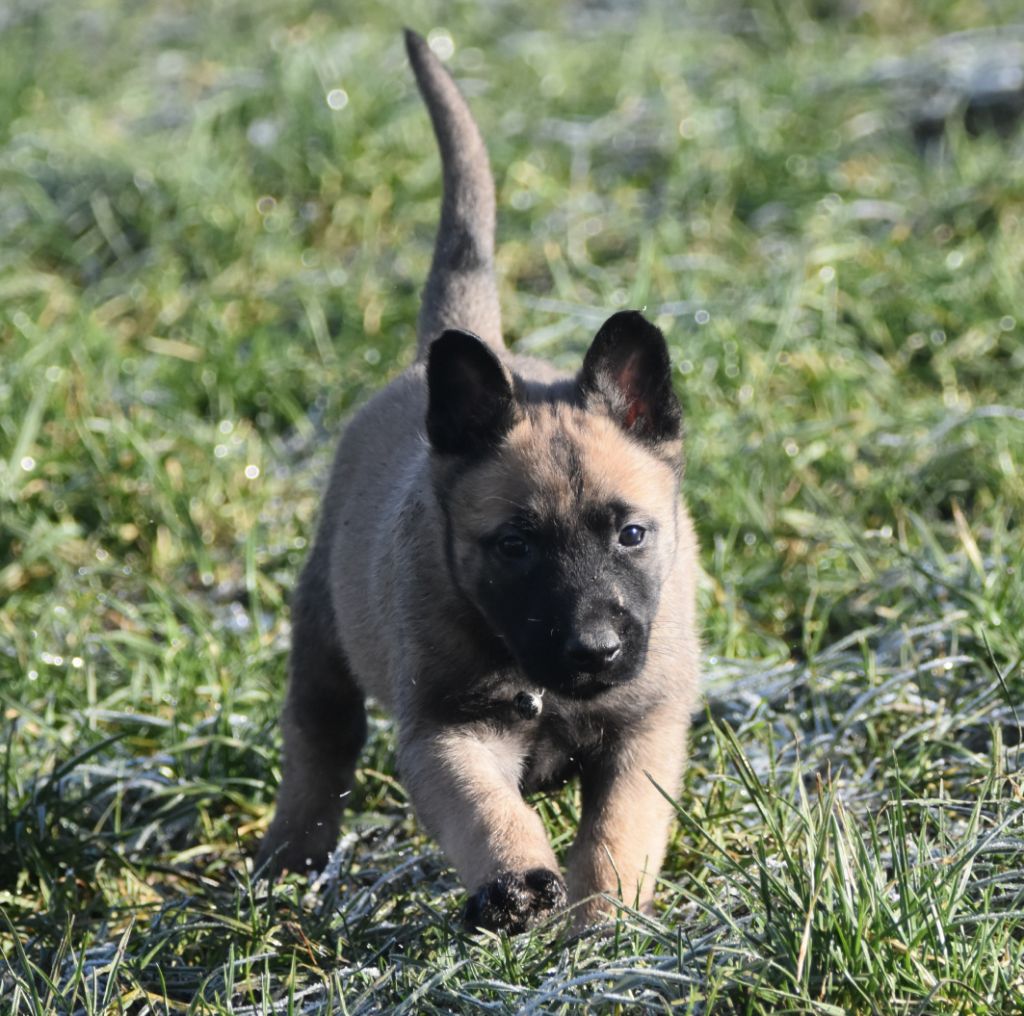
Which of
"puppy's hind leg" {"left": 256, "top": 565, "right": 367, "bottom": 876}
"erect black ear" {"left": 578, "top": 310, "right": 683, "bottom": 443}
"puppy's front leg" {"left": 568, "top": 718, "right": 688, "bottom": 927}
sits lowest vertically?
"puppy's hind leg" {"left": 256, "top": 565, "right": 367, "bottom": 876}

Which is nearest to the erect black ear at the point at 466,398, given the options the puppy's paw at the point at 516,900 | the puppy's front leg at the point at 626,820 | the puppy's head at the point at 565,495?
the puppy's head at the point at 565,495

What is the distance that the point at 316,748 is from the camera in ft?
14.5

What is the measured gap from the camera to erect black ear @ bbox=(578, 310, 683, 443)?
370cm

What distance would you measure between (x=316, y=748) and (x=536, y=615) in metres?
1.26

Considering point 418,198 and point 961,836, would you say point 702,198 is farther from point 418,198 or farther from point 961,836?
point 961,836

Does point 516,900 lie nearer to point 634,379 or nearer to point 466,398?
point 466,398

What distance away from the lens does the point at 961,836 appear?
3633 mm

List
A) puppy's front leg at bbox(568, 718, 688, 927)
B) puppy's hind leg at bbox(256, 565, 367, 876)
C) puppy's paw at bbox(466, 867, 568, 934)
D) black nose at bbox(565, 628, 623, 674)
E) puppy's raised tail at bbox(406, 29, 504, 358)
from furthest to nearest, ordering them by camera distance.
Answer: puppy's raised tail at bbox(406, 29, 504, 358) < puppy's hind leg at bbox(256, 565, 367, 876) < puppy's front leg at bbox(568, 718, 688, 927) < black nose at bbox(565, 628, 623, 674) < puppy's paw at bbox(466, 867, 568, 934)

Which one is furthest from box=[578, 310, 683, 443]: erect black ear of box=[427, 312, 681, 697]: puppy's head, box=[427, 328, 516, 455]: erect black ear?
box=[427, 328, 516, 455]: erect black ear

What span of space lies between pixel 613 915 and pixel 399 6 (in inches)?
261

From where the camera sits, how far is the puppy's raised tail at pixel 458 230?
15.2 feet

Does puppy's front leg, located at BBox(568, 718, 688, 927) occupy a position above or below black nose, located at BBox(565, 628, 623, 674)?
below

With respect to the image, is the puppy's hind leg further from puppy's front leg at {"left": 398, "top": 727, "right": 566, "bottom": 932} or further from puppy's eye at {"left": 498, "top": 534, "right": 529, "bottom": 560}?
puppy's eye at {"left": 498, "top": 534, "right": 529, "bottom": 560}

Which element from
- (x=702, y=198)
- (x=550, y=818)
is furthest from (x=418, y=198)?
(x=550, y=818)
